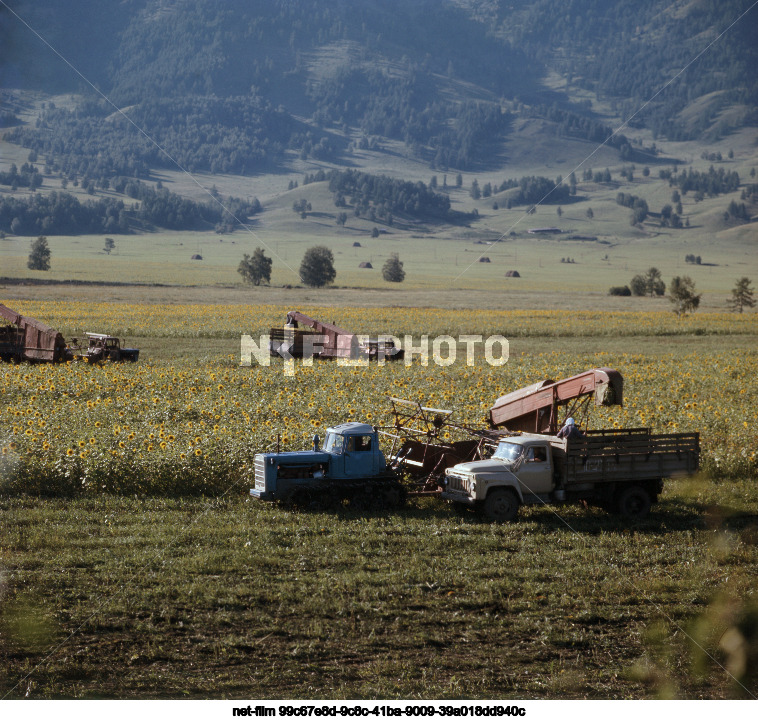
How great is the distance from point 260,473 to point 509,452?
4681 millimetres

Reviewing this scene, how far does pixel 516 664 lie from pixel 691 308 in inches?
3360

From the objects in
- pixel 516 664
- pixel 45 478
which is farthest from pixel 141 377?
pixel 516 664

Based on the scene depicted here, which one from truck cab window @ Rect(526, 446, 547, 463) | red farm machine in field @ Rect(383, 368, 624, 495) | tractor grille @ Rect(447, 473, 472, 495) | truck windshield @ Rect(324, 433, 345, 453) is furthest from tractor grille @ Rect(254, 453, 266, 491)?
truck cab window @ Rect(526, 446, 547, 463)

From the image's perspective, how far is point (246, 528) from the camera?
13914 millimetres

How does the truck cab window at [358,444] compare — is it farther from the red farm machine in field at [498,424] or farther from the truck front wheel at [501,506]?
the truck front wheel at [501,506]

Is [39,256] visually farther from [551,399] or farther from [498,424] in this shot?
[551,399]

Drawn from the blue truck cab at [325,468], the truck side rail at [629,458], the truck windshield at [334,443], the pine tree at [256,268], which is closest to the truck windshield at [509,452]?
the truck side rail at [629,458]

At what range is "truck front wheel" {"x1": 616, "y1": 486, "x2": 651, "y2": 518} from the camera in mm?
15352

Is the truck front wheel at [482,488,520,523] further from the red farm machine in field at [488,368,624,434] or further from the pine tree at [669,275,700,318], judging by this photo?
the pine tree at [669,275,700,318]

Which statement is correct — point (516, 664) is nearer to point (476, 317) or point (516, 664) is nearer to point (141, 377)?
point (141, 377)

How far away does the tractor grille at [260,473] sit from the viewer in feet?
49.1

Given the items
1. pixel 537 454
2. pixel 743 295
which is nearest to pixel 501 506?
pixel 537 454

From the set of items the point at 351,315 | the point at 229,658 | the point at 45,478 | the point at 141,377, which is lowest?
the point at 229,658

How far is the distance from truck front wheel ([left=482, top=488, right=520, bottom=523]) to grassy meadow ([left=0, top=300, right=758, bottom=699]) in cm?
30
